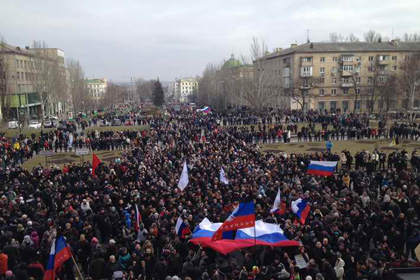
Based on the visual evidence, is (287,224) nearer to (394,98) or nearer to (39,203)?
(39,203)

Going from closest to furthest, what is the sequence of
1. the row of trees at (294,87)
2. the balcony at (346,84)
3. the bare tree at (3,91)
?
1. the bare tree at (3,91)
2. the row of trees at (294,87)
3. the balcony at (346,84)

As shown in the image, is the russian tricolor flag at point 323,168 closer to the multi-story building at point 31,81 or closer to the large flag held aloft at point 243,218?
the large flag held aloft at point 243,218

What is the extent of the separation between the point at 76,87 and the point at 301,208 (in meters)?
62.1

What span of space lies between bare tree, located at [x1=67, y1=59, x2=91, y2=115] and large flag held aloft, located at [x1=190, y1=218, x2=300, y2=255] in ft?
196

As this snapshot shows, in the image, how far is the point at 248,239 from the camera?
9.65 m

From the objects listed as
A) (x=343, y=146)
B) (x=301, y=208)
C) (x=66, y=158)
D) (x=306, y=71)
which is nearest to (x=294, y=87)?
(x=306, y=71)

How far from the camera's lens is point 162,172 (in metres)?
17.9

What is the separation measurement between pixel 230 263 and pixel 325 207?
176 inches

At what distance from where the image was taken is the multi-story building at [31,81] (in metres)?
56.1

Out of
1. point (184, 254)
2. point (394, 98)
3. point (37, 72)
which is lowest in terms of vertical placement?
point (184, 254)

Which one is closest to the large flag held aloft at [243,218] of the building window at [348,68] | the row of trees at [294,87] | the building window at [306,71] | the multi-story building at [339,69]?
the row of trees at [294,87]

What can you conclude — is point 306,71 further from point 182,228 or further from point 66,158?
point 182,228

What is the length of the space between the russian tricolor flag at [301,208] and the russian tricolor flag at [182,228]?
3.58 m

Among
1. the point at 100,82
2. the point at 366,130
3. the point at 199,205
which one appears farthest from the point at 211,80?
the point at 100,82
